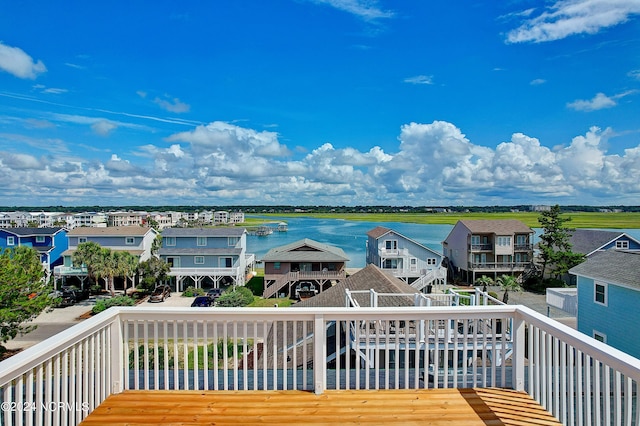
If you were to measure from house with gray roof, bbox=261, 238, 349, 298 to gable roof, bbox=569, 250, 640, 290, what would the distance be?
586 inches

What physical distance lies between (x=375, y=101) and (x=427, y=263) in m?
13.6

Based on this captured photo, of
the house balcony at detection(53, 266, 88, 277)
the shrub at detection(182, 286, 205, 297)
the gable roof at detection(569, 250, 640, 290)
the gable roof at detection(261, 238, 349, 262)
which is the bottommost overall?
the shrub at detection(182, 286, 205, 297)

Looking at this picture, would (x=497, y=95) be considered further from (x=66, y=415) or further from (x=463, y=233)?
(x=66, y=415)

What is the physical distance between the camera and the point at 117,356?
3.36 m

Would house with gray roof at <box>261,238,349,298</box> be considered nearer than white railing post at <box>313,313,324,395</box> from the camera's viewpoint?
No

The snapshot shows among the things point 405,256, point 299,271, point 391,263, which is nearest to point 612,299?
point 405,256

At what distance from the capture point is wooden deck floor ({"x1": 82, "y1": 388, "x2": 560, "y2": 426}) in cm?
289

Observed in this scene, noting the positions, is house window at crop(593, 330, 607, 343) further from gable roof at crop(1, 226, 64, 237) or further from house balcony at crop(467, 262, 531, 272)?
gable roof at crop(1, 226, 64, 237)

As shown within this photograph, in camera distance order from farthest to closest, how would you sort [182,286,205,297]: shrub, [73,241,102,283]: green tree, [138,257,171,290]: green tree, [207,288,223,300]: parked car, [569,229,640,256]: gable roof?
[569,229,640,256]: gable roof < [138,257,171,290]: green tree < [182,286,205,297]: shrub < [73,241,102,283]: green tree < [207,288,223,300]: parked car

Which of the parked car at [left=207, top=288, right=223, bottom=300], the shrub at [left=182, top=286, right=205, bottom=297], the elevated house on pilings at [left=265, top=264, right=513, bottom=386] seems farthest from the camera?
the shrub at [left=182, top=286, right=205, bottom=297]

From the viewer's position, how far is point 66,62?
22.2m

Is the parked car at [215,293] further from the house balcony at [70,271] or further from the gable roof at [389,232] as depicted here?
the gable roof at [389,232]

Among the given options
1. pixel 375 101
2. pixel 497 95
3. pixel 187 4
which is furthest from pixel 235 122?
pixel 187 4

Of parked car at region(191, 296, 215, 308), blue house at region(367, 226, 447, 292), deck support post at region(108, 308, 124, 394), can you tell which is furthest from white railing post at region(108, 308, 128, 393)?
blue house at region(367, 226, 447, 292)
